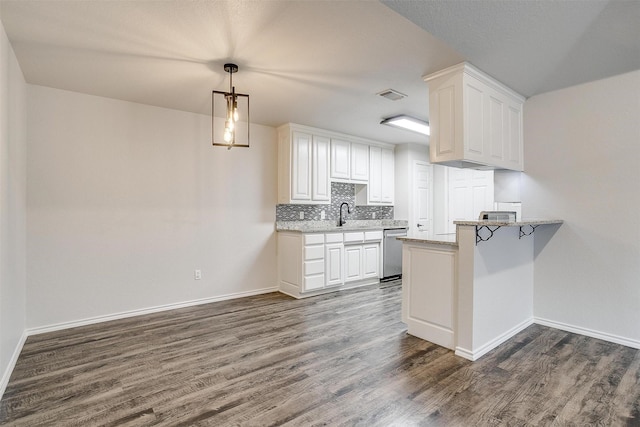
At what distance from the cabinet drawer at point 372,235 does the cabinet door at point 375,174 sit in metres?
0.64

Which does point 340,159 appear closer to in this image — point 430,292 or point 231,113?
point 231,113

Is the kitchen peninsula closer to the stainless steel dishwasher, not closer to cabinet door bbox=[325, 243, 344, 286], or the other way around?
cabinet door bbox=[325, 243, 344, 286]

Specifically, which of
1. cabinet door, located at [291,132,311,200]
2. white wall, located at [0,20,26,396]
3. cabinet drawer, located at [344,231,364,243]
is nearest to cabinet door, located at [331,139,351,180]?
cabinet door, located at [291,132,311,200]

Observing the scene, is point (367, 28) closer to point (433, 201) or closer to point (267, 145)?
point (267, 145)

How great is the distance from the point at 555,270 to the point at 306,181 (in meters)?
3.05

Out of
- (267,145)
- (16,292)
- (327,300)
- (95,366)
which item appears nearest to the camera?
(95,366)

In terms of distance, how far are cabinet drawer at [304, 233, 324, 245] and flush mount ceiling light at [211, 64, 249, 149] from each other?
1.44m

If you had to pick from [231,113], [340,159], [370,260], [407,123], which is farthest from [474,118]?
[370,260]

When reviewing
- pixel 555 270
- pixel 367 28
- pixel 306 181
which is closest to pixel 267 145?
pixel 306 181

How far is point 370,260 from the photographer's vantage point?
16.2ft

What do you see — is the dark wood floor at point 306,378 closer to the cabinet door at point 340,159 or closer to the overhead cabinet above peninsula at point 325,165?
the overhead cabinet above peninsula at point 325,165

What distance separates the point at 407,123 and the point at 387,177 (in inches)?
62.6

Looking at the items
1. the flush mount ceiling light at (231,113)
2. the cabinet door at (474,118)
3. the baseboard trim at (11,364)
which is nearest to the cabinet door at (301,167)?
the flush mount ceiling light at (231,113)

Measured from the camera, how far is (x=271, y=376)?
2.23 metres
